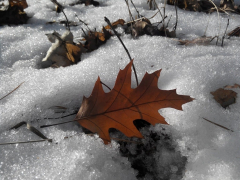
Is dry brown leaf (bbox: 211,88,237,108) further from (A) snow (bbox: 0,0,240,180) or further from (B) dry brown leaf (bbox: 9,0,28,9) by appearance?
(B) dry brown leaf (bbox: 9,0,28,9)

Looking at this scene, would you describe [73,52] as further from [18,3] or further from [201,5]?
[201,5]

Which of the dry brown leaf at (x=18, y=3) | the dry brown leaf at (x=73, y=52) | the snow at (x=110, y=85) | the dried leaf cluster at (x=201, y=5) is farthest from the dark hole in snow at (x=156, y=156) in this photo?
the dry brown leaf at (x=18, y=3)

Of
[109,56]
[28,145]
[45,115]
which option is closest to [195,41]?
[109,56]

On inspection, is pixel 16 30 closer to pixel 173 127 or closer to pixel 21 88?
pixel 21 88

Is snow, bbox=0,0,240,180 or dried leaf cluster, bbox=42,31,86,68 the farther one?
dried leaf cluster, bbox=42,31,86,68

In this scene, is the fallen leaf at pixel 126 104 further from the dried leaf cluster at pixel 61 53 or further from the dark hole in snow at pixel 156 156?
the dried leaf cluster at pixel 61 53

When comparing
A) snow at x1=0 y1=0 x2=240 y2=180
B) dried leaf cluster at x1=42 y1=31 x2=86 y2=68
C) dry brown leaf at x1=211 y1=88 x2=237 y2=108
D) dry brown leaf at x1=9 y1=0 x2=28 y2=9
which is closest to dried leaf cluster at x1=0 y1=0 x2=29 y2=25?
dry brown leaf at x1=9 y1=0 x2=28 y2=9

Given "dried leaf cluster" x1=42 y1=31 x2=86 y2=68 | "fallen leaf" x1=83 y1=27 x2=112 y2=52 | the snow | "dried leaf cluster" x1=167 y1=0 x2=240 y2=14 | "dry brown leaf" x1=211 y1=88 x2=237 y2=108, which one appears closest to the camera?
the snow
